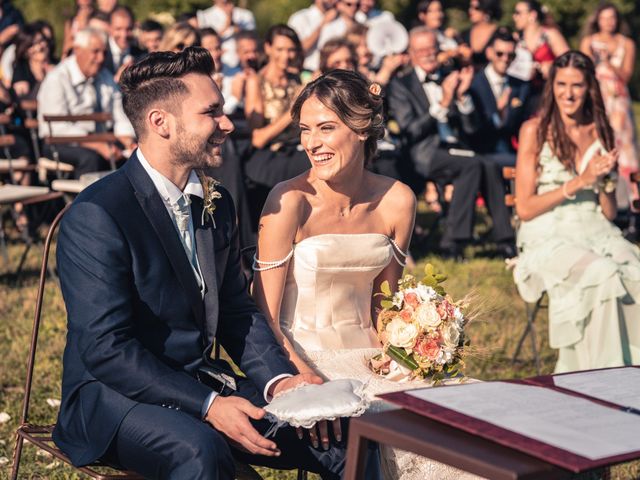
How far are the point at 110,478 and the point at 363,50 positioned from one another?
791 centimetres

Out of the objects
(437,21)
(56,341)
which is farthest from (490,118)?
(56,341)

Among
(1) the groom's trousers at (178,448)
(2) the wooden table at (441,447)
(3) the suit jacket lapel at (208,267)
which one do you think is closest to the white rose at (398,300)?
(1) the groom's trousers at (178,448)

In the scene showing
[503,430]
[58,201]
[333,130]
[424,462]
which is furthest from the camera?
[58,201]

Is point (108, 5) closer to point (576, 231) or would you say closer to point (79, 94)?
point (79, 94)

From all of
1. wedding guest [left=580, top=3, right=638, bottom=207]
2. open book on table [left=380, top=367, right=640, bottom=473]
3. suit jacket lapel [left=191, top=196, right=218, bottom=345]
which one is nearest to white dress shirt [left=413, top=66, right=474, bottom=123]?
wedding guest [left=580, top=3, right=638, bottom=207]

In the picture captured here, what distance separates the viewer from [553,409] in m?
2.65

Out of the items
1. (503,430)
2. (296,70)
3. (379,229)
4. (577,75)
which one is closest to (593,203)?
(577,75)

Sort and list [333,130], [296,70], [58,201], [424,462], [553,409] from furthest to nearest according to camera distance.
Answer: [58,201], [296,70], [333,130], [424,462], [553,409]

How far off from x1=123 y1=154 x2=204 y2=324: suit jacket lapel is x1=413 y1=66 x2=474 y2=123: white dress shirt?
6864 mm

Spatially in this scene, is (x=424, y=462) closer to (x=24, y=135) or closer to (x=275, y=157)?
(x=275, y=157)

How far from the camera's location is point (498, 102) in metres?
10.8

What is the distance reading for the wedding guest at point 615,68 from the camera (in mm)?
11453

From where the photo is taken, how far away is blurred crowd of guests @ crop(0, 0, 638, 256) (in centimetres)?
902

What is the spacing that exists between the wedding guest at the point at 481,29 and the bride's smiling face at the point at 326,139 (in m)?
7.12
